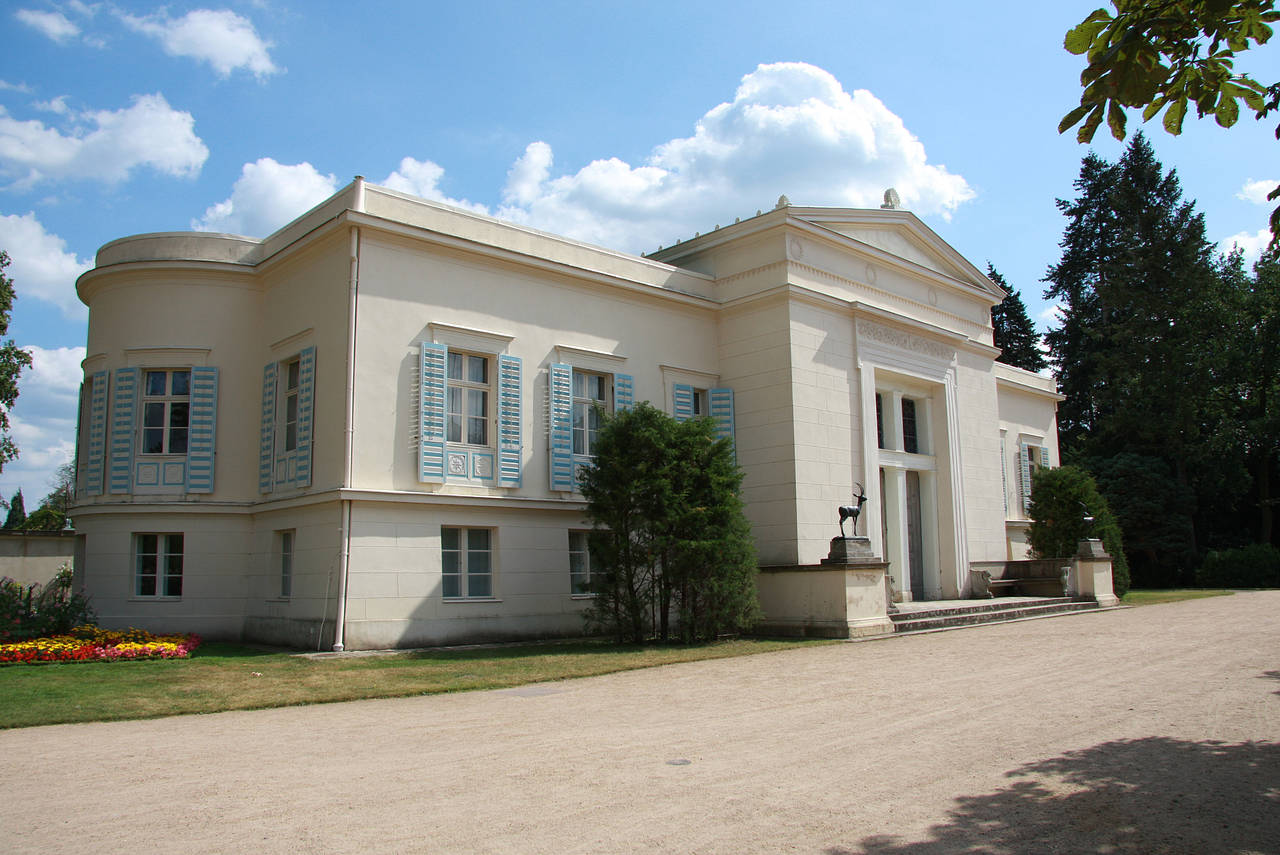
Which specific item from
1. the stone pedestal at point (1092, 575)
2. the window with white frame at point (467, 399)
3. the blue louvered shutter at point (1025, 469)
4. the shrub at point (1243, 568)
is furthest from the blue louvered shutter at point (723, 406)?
the shrub at point (1243, 568)

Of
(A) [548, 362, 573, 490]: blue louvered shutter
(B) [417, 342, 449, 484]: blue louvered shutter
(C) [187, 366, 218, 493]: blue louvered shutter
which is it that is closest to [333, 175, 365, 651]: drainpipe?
(B) [417, 342, 449, 484]: blue louvered shutter

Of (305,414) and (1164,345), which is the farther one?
(1164,345)

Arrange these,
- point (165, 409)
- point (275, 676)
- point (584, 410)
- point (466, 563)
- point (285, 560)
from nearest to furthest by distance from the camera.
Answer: point (275, 676), point (466, 563), point (285, 560), point (165, 409), point (584, 410)

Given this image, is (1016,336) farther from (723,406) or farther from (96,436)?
(96,436)

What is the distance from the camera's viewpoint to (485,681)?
10383 mm

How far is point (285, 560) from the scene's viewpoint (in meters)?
15.7

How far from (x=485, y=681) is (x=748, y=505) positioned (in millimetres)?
8664

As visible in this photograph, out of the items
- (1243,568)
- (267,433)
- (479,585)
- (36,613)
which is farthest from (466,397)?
(1243,568)

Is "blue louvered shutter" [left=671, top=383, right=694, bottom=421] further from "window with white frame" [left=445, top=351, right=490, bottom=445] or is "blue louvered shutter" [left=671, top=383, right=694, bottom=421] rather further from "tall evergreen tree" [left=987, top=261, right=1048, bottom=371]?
"tall evergreen tree" [left=987, top=261, right=1048, bottom=371]

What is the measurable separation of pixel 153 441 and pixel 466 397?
5.77 m

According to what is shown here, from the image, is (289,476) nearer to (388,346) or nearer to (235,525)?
(235,525)

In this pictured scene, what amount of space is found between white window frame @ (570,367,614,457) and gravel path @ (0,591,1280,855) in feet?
23.4

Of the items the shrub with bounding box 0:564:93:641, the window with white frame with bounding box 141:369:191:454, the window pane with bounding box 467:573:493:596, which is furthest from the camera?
the window with white frame with bounding box 141:369:191:454

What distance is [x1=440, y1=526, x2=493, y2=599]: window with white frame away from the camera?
1495cm
